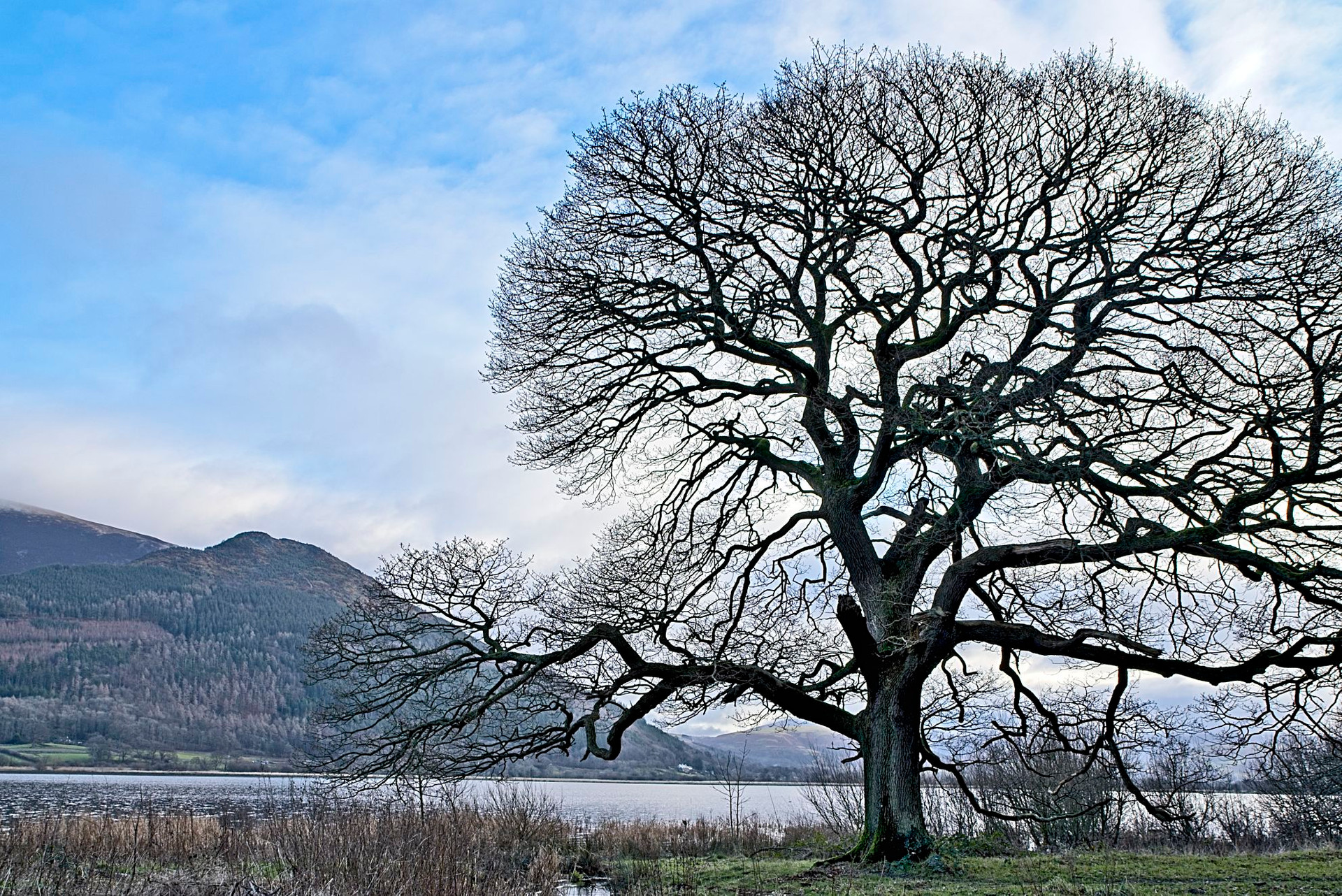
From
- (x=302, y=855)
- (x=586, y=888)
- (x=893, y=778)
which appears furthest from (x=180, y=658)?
(x=302, y=855)

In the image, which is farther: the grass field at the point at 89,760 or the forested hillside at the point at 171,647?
the forested hillside at the point at 171,647

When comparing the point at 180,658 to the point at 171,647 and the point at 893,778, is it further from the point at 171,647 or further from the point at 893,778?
the point at 893,778

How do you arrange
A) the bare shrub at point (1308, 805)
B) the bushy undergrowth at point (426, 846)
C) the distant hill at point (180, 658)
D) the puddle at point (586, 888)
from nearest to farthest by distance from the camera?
the bushy undergrowth at point (426, 846), the puddle at point (586, 888), the bare shrub at point (1308, 805), the distant hill at point (180, 658)

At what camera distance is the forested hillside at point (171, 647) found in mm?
84562

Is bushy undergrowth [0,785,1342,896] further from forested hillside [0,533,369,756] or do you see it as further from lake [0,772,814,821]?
forested hillside [0,533,369,756]

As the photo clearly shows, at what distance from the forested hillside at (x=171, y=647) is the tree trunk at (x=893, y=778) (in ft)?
204

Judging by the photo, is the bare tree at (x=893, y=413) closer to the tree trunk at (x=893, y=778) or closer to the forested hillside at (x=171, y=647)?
the tree trunk at (x=893, y=778)

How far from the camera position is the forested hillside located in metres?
84.6

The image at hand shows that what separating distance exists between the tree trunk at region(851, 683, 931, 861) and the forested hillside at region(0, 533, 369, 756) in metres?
62.3

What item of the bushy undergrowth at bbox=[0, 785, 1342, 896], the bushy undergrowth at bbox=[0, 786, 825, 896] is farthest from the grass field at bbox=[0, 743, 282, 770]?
the bushy undergrowth at bbox=[0, 786, 825, 896]

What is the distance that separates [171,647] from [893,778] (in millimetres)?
120750

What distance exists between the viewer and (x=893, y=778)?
35.1 ft

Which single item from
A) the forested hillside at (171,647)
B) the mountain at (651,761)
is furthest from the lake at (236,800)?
the forested hillside at (171,647)

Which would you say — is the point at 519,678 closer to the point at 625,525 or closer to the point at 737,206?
the point at 625,525
